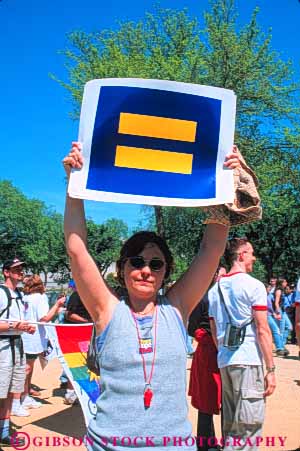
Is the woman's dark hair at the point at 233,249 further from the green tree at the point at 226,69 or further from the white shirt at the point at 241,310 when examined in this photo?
the green tree at the point at 226,69

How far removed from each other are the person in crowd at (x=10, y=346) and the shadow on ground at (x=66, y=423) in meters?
0.53

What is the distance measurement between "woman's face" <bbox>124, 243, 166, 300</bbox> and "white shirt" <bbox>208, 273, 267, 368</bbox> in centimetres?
193

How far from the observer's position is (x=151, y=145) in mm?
2291

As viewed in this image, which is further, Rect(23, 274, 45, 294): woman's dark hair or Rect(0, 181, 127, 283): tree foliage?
Rect(0, 181, 127, 283): tree foliage

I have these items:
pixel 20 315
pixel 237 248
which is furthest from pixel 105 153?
pixel 20 315

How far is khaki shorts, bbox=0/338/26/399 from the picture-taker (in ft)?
17.2

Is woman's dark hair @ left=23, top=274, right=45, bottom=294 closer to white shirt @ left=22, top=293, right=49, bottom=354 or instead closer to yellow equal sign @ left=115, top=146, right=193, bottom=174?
white shirt @ left=22, top=293, right=49, bottom=354

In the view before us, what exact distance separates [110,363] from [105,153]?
3.10ft

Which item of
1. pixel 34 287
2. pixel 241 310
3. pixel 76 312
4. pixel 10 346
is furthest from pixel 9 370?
pixel 241 310

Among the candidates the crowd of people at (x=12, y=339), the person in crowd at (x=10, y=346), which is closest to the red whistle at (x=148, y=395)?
the crowd of people at (x=12, y=339)

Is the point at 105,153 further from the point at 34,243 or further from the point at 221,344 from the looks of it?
the point at 34,243

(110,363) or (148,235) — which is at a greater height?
(148,235)

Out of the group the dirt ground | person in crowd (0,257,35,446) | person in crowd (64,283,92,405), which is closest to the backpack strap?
person in crowd (0,257,35,446)

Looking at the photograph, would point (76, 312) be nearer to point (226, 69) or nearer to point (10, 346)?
point (10, 346)
